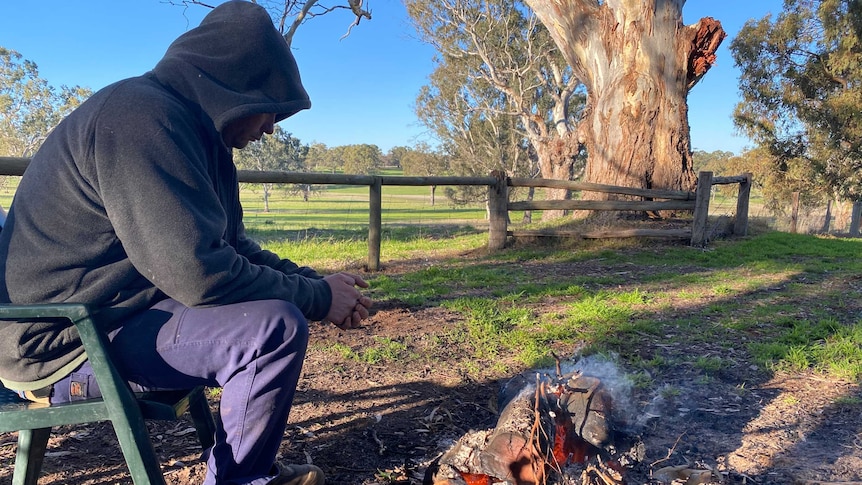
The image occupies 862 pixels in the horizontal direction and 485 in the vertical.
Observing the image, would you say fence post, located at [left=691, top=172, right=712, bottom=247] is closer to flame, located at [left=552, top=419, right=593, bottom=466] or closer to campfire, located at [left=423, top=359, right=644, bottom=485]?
campfire, located at [left=423, top=359, right=644, bottom=485]

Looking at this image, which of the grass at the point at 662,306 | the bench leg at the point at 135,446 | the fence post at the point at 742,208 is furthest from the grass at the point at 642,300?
the bench leg at the point at 135,446

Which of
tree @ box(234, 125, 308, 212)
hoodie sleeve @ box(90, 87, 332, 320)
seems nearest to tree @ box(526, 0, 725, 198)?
hoodie sleeve @ box(90, 87, 332, 320)

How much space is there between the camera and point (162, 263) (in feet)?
4.12

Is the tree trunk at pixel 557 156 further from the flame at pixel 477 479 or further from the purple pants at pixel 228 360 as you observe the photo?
the purple pants at pixel 228 360

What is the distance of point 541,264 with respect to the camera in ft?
20.6

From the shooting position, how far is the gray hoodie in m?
1.25

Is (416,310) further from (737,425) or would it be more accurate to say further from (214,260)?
(214,260)

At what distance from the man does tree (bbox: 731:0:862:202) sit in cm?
2202

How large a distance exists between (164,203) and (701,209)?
297 inches

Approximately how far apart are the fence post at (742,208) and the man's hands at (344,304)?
28.0ft

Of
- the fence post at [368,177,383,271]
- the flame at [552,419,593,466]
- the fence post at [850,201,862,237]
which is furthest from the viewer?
the fence post at [850,201,862,237]

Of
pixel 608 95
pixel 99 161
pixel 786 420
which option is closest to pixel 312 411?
pixel 99 161

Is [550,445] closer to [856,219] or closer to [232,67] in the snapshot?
[232,67]

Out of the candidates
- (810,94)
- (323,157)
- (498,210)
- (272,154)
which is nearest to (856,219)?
(810,94)
